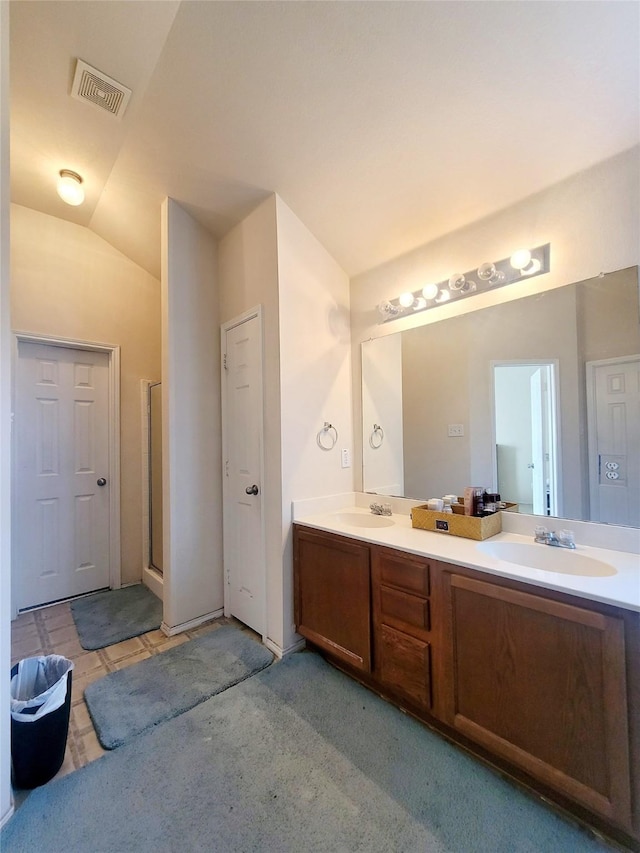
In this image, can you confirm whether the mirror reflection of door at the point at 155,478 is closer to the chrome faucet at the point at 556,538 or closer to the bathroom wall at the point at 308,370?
the bathroom wall at the point at 308,370

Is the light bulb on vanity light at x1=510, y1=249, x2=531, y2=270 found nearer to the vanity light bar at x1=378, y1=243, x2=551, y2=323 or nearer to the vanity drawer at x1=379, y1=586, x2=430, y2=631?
the vanity light bar at x1=378, y1=243, x2=551, y2=323

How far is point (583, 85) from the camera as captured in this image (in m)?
1.30

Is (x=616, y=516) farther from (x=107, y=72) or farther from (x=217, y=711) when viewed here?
(x=107, y=72)

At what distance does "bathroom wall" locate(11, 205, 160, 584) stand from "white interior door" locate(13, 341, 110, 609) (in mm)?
159

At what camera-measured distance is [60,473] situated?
279cm

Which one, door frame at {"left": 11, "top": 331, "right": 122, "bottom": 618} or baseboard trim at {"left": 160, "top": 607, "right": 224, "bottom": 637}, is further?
door frame at {"left": 11, "top": 331, "right": 122, "bottom": 618}

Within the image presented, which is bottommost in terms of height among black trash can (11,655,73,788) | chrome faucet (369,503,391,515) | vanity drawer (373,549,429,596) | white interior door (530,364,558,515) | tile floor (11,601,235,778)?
tile floor (11,601,235,778)

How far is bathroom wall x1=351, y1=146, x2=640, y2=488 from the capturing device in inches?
55.8

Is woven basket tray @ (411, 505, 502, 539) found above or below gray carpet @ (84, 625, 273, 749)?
above

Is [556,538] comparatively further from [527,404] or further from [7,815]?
[7,815]

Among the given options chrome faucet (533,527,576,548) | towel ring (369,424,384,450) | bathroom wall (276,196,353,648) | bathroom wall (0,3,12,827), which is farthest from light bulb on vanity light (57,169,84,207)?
chrome faucet (533,527,576,548)

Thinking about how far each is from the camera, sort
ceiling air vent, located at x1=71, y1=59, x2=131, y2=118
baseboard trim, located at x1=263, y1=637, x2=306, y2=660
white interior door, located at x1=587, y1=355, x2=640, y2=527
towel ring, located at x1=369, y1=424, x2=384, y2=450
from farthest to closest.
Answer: towel ring, located at x1=369, y1=424, x2=384, y2=450 → baseboard trim, located at x1=263, y1=637, x2=306, y2=660 → ceiling air vent, located at x1=71, y1=59, x2=131, y2=118 → white interior door, located at x1=587, y1=355, x2=640, y2=527

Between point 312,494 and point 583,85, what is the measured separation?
85.1 inches

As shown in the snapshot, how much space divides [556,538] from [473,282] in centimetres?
132
